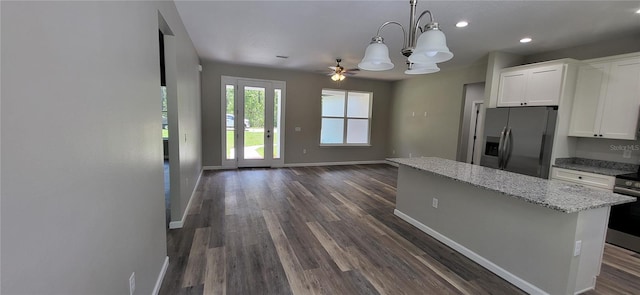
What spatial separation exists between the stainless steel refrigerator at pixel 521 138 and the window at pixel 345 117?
3.88 metres

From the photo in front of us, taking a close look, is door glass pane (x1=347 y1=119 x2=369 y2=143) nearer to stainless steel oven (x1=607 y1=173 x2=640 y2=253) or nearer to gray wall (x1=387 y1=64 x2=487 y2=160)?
gray wall (x1=387 y1=64 x2=487 y2=160)

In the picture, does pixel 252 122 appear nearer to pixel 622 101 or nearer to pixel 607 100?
pixel 607 100

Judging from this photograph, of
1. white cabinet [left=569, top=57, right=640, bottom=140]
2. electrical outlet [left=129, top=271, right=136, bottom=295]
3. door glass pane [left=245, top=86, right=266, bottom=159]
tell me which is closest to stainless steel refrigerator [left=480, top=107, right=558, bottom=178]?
white cabinet [left=569, top=57, right=640, bottom=140]

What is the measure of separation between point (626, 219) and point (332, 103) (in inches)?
234

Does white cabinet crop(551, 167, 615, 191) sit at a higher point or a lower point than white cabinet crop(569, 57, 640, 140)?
lower

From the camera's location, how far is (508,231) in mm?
2303

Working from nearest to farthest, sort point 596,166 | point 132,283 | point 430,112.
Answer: point 132,283
point 596,166
point 430,112

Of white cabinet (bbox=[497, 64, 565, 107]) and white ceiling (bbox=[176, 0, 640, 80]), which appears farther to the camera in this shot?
white cabinet (bbox=[497, 64, 565, 107])

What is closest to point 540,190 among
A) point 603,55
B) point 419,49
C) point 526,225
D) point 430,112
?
point 526,225

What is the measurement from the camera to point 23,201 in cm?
72

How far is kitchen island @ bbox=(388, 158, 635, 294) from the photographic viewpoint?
195 cm

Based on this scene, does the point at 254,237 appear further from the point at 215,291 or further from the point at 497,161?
the point at 497,161

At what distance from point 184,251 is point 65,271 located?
187 cm

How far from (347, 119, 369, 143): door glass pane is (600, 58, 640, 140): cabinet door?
517 cm
